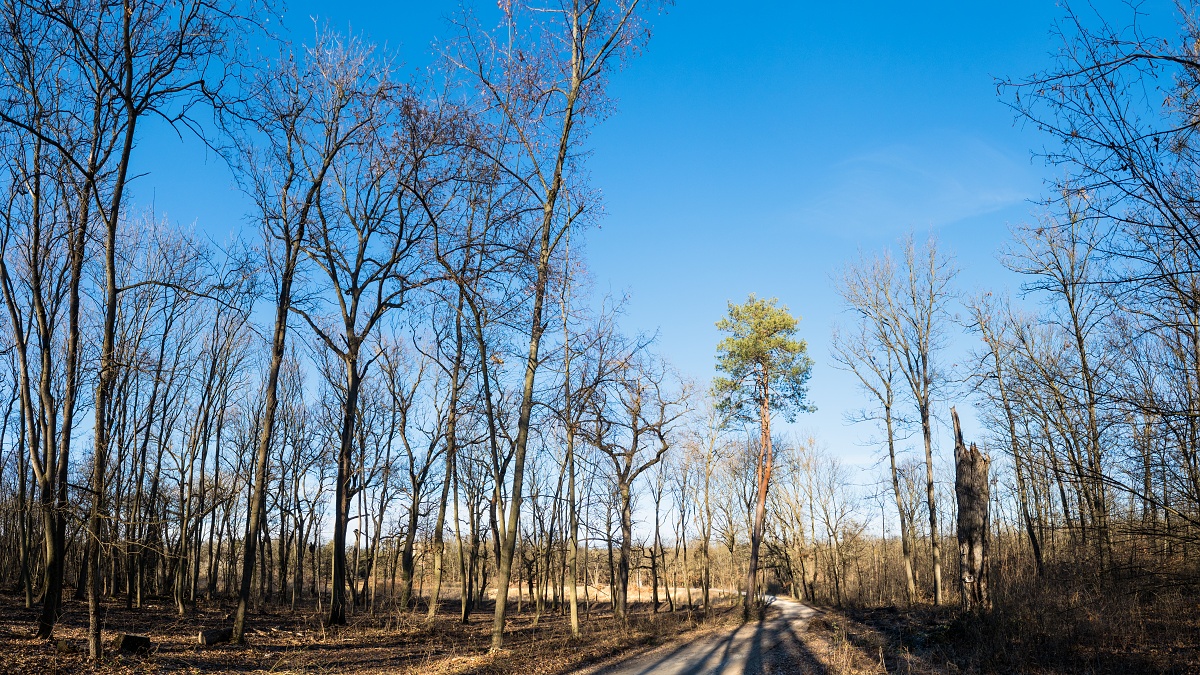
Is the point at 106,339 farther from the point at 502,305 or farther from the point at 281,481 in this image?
the point at 281,481

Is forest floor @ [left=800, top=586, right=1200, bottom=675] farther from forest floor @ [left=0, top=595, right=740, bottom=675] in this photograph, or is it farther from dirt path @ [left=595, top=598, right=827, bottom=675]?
forest floor @ [left=0, top=595, right=740, bottom=675]

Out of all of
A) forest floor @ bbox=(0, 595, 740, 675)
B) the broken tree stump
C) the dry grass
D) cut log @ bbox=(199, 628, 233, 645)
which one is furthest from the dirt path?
cut log @ bbox=(199, 628, 233, 645)

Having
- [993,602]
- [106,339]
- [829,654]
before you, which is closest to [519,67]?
[106,339]

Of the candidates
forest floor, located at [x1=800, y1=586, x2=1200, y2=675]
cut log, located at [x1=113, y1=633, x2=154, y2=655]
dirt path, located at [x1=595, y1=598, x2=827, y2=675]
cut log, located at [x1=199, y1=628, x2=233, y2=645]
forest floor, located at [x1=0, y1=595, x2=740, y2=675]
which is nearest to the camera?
forest floor, located at [x1=800, y1=586, x2=1200, y2=675]

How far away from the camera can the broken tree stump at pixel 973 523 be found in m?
13.5

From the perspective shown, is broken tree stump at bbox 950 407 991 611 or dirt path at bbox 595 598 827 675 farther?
broken tree stump at bbox 950 407 991 611

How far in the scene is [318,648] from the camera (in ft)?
45.5

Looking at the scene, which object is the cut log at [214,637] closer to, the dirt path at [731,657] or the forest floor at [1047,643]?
the dirt path at [731,657]

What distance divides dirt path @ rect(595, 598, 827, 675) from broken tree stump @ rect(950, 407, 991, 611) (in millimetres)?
3532

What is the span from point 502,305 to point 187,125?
710cm

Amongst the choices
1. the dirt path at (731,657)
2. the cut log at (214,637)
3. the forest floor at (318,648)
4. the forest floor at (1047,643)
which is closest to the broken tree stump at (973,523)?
the forest floor at (1047,643)

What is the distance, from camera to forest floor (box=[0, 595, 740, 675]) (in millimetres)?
10086

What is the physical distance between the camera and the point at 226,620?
65.4 feet

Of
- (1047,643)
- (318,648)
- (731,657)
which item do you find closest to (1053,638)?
(1047,643)
